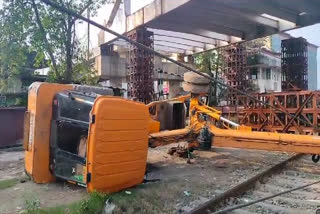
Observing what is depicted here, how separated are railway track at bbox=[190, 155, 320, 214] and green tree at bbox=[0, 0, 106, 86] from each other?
11420 mm

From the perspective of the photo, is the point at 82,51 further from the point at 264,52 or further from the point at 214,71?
the point at 264,52

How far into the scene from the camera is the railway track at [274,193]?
5.14m

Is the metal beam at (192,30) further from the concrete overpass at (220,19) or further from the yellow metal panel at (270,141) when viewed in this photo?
the yellow metal panel at (270,141)

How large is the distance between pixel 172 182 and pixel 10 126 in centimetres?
768

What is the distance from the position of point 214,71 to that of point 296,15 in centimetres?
1551

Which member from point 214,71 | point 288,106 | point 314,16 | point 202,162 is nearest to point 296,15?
point 314,16

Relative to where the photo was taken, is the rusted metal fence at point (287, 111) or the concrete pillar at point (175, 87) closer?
the rusted metal fence at point (287, 111)

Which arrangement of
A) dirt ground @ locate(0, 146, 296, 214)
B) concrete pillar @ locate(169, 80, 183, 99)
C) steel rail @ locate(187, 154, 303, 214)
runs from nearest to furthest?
steel rail @ locate(187, 154, 303, 214), dirt ground @ locate(0, 146, 296, 214), concrete pillar @ locate(169, 80, 183, 99)

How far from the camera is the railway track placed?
16.9 ft

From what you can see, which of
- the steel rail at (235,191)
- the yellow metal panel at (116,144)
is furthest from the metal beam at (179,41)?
the yellow metal panel at (116,144)

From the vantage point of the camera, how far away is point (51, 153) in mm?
5969

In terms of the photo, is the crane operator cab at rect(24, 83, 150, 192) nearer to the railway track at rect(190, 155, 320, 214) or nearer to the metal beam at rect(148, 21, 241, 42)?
the railway track at rect(190, 155, 320, 214)

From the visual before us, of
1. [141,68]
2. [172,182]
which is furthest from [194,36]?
[172,182]

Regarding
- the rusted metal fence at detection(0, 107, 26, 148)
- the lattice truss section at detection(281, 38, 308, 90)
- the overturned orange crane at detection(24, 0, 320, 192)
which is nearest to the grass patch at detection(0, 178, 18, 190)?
the overturned orange crane at detection(24, 0, 320, 192)
